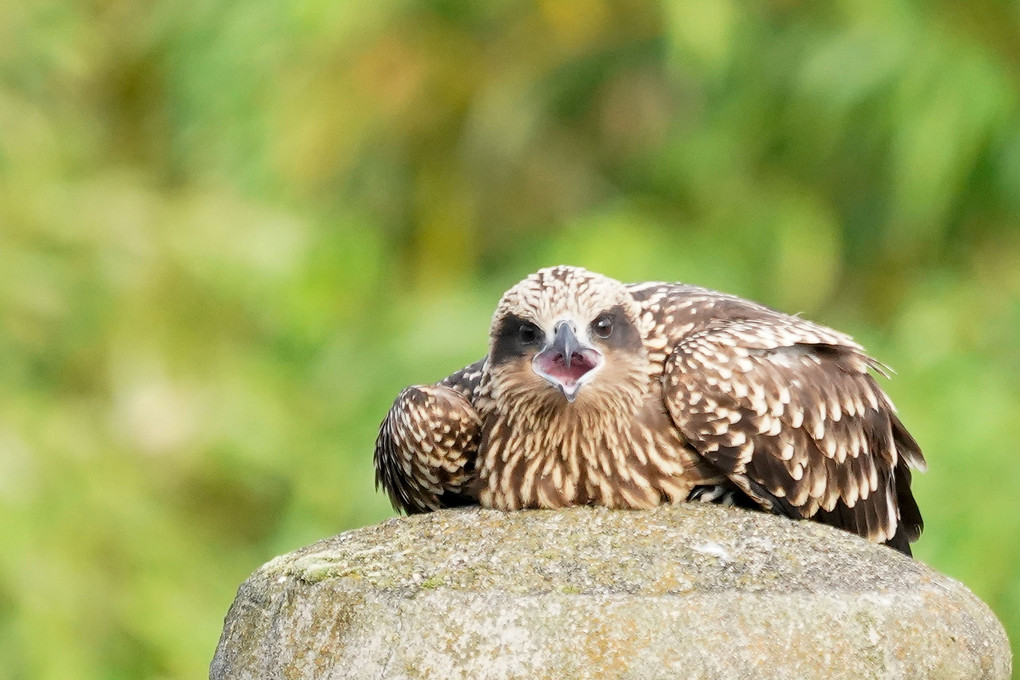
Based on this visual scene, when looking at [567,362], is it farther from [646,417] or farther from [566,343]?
[646,417]

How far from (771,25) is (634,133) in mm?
1415

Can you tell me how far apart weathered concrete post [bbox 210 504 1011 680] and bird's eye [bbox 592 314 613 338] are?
742 mm

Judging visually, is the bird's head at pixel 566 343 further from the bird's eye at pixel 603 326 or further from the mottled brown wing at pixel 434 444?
the mottled brown wing at pixel 434 444

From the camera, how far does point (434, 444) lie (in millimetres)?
4473

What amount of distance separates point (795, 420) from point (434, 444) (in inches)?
41.6

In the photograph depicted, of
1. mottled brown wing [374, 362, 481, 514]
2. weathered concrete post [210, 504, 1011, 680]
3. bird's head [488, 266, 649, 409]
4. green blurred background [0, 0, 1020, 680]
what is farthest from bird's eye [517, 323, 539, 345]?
green blurred background [0, 0, 1020, 680]

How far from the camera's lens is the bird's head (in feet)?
13.6

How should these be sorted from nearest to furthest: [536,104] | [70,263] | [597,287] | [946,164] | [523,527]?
[523,527]
[597,287]
[946,164]
[70,263]
[536,104]

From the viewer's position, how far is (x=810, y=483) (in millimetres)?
4383

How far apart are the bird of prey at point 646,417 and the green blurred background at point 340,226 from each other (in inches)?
199

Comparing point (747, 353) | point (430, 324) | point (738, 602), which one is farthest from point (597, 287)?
point (430, 324)

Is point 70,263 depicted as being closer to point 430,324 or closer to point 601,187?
point 430,324

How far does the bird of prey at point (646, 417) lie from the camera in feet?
13.7

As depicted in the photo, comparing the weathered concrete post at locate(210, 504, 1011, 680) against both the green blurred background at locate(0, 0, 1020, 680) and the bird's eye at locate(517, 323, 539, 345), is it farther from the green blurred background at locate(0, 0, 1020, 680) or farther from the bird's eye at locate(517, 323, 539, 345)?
the green blurred background at locate(0, 0, 1020, 680)
